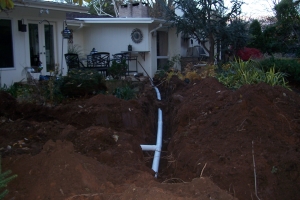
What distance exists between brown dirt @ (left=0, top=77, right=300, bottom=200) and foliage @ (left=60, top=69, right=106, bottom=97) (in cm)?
197

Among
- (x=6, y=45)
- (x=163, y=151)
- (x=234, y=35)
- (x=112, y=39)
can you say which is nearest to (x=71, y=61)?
(x=6, y=45)

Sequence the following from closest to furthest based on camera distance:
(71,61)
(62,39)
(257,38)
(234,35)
A: 1. (62,39)
2. (71,61)
3. (234,35)
4. (257,38)

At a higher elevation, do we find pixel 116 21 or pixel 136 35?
pixel 116 21

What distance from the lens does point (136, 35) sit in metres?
17.0

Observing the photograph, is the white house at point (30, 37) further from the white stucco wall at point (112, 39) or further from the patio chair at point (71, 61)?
the white stucco wall at point (112, 39)

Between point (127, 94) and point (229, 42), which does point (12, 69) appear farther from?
point (229, 42)

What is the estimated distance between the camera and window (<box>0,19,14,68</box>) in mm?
11758

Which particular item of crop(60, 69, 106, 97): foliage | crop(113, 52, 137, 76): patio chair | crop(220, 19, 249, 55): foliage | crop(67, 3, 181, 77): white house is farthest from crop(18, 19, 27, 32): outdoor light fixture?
crop(220, 19, 249, 55): foliage

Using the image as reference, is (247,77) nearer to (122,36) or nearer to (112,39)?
(122,36)

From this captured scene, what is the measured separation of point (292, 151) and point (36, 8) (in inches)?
391

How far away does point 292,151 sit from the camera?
5.09 metres

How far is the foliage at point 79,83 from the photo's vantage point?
10422 mm

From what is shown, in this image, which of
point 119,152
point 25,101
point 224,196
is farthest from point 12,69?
point 224,196

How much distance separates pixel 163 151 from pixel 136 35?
10.7 m
